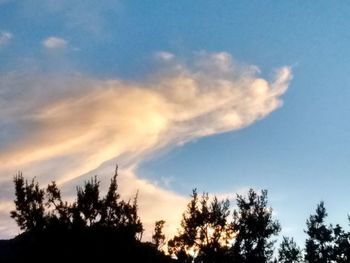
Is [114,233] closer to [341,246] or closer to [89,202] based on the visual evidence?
[89,202]

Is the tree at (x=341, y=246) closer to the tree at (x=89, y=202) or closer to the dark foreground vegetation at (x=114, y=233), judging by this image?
the dark foreground vegetation at (x=114, y=233)

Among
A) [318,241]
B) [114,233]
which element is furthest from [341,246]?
[114,233]

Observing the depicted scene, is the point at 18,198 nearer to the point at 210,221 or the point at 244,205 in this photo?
the point at 210,221

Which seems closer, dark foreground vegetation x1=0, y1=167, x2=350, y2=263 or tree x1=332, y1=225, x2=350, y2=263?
dark foreground vegetation x1=0, y1=167, x2=350, y2=263

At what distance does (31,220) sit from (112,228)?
7.76 meters

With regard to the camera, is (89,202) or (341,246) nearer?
(89,202)

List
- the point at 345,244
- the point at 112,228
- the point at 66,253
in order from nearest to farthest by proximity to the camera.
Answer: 1. the point at 66,253
2. the point at 112,228
3. the point at 345,244

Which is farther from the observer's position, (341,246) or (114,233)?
(341,246)

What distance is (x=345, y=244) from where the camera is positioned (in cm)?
5888

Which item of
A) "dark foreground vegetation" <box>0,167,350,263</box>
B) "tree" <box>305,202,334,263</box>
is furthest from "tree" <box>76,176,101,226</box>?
"tree" <box>305,202,334,263</box>

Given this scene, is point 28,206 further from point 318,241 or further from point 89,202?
point 318,241

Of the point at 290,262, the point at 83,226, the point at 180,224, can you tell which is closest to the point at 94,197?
the point at 83,226

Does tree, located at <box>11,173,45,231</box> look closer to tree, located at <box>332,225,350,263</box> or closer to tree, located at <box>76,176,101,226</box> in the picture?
tree, located at <box>76,176,101,226</box>

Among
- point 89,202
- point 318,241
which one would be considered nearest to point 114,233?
point 89,202
